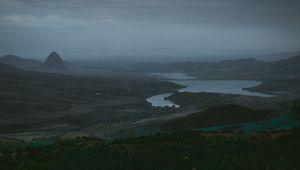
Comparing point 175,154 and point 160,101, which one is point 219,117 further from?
point 160,101

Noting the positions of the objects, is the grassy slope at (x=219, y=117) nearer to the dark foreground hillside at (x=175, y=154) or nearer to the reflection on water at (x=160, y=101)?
the dark foreground hillside at (x=175, y=154)

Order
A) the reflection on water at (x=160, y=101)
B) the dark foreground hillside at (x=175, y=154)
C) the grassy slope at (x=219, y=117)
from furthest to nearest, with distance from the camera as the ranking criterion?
the reflection on water at (x=160, y=101), the grassy slope at (x=219, y=117), the dark foreground hillside at (x=175, y=154)

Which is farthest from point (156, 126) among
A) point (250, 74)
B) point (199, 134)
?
point (250, 74)

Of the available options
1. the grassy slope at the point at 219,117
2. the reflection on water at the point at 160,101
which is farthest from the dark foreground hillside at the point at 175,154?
the reflection on water at the point at 160,101

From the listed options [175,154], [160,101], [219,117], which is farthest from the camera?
[160,101]

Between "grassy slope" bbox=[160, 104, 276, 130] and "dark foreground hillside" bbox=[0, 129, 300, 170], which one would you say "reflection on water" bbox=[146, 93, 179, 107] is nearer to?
"grassy slope" bbox=[160, 104, 276, 130]

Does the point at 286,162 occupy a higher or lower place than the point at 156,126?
higher

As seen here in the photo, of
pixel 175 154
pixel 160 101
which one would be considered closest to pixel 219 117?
pixel 175 154

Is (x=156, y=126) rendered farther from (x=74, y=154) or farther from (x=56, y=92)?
(x=56, y=92)
